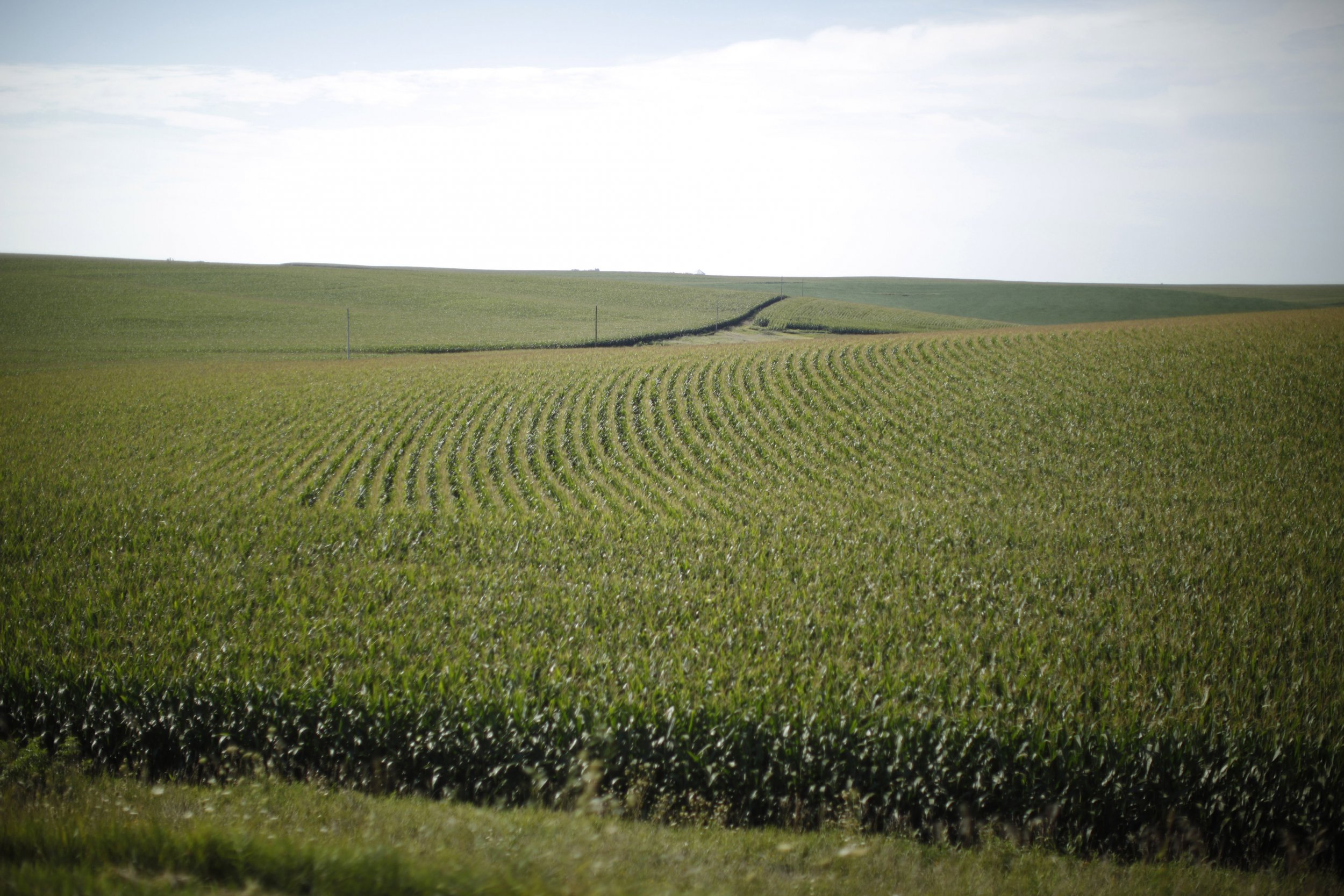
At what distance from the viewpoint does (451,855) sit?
4.73 metres

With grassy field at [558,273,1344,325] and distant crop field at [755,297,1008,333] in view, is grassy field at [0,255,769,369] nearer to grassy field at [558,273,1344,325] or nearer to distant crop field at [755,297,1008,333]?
distant crop field at [755,297,1008,333]

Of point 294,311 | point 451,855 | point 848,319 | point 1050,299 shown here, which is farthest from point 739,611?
point 1050,299

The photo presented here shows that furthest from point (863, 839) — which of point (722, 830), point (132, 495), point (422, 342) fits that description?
point (422, 342)

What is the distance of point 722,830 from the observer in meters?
6.50

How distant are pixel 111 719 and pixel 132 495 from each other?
1048 centimetres

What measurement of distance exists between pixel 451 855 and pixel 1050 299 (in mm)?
120014

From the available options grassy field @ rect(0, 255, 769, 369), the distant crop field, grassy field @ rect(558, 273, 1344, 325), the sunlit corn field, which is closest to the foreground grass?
the sunlit corn field

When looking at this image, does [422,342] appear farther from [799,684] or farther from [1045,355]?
[799,684]

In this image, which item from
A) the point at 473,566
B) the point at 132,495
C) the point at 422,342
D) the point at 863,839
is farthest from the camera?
the point at 422,342

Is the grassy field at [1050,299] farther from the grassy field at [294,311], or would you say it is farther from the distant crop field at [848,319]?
the grassy field at [294,311]

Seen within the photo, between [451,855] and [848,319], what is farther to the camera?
[848,319]

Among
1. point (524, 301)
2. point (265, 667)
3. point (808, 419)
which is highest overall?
point (524, 301)

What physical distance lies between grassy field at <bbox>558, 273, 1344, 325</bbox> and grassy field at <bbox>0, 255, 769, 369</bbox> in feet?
100

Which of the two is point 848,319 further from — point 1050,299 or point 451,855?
point 451,855
